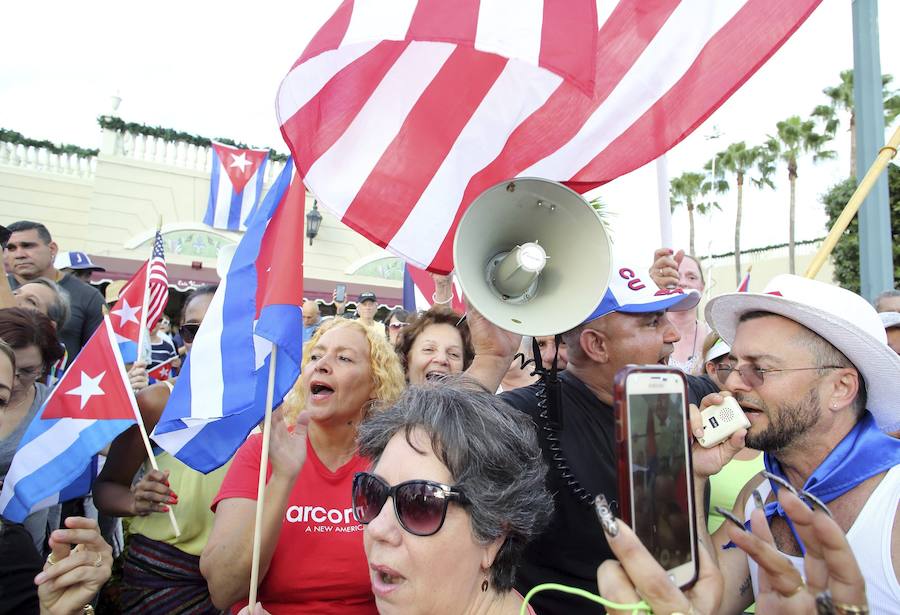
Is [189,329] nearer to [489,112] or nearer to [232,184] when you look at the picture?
[489,112]

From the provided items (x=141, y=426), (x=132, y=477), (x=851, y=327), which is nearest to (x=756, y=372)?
(x=851, y=327)

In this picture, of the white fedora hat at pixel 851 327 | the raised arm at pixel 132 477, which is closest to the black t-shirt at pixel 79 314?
the raised arm at pixel 132 477

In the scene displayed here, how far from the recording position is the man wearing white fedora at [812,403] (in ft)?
6.08

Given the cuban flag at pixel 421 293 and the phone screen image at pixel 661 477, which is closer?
the phone screen image at pixel 661 477

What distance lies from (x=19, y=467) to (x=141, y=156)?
16.9 m

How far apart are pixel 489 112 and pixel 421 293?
10.2ft

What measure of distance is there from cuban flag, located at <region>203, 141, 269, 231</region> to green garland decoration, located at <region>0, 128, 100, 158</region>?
3311mm

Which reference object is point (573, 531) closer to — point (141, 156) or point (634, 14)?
point (634, 14)

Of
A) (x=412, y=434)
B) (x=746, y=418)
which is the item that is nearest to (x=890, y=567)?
(x=746, y=418)


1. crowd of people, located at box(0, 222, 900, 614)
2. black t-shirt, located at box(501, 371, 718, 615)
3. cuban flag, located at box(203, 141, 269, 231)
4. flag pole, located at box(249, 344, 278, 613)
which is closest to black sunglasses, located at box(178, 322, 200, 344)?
crowd of people, located at box(0, 222, 900, 614)

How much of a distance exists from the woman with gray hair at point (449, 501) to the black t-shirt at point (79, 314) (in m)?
4.09

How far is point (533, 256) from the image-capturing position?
83.2 inches

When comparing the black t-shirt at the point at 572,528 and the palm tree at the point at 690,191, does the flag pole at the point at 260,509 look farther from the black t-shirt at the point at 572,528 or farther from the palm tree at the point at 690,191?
the palm tree at the point at 690,191

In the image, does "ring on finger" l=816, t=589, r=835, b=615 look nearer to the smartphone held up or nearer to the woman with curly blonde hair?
the smartphone held up
